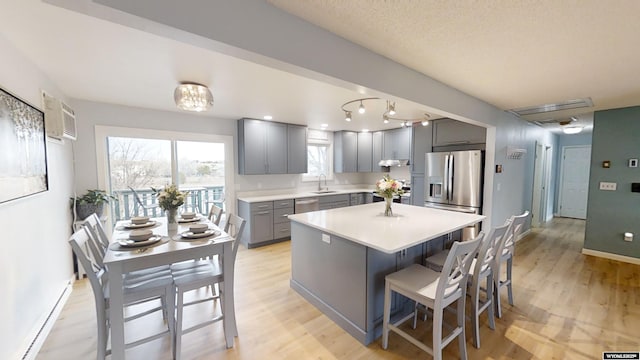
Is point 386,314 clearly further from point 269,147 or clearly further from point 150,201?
point 150,201

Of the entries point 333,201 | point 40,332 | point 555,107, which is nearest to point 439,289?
point 40,332

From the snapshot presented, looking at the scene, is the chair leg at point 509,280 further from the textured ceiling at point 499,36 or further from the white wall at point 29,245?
the white wall at point 29,245

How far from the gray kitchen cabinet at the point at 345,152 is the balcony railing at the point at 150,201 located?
278cm

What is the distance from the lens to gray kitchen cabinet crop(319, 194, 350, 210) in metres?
5.34

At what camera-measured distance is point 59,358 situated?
189 centimetres

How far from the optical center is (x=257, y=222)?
440 cm

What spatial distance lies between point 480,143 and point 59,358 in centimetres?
542

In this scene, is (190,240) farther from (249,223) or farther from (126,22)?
(249,223)

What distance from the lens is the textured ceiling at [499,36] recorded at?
1.42m

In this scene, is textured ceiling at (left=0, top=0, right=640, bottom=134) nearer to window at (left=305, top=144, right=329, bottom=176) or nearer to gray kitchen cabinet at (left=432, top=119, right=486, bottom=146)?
gray kitchen cabinet at (left=432, top=119, right=486, bottom=146)

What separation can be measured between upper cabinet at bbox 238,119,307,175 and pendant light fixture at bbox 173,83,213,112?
75.5 inches

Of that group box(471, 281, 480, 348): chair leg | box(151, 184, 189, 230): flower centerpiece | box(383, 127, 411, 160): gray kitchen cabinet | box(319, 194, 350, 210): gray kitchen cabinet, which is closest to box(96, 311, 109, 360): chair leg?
box(151, 184, 189, 230): flower centerpiece

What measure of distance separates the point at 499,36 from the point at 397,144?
13.2 ft

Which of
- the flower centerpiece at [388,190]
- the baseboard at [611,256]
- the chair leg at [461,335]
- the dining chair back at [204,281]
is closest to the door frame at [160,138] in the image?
the dining chair back at [204,281]
